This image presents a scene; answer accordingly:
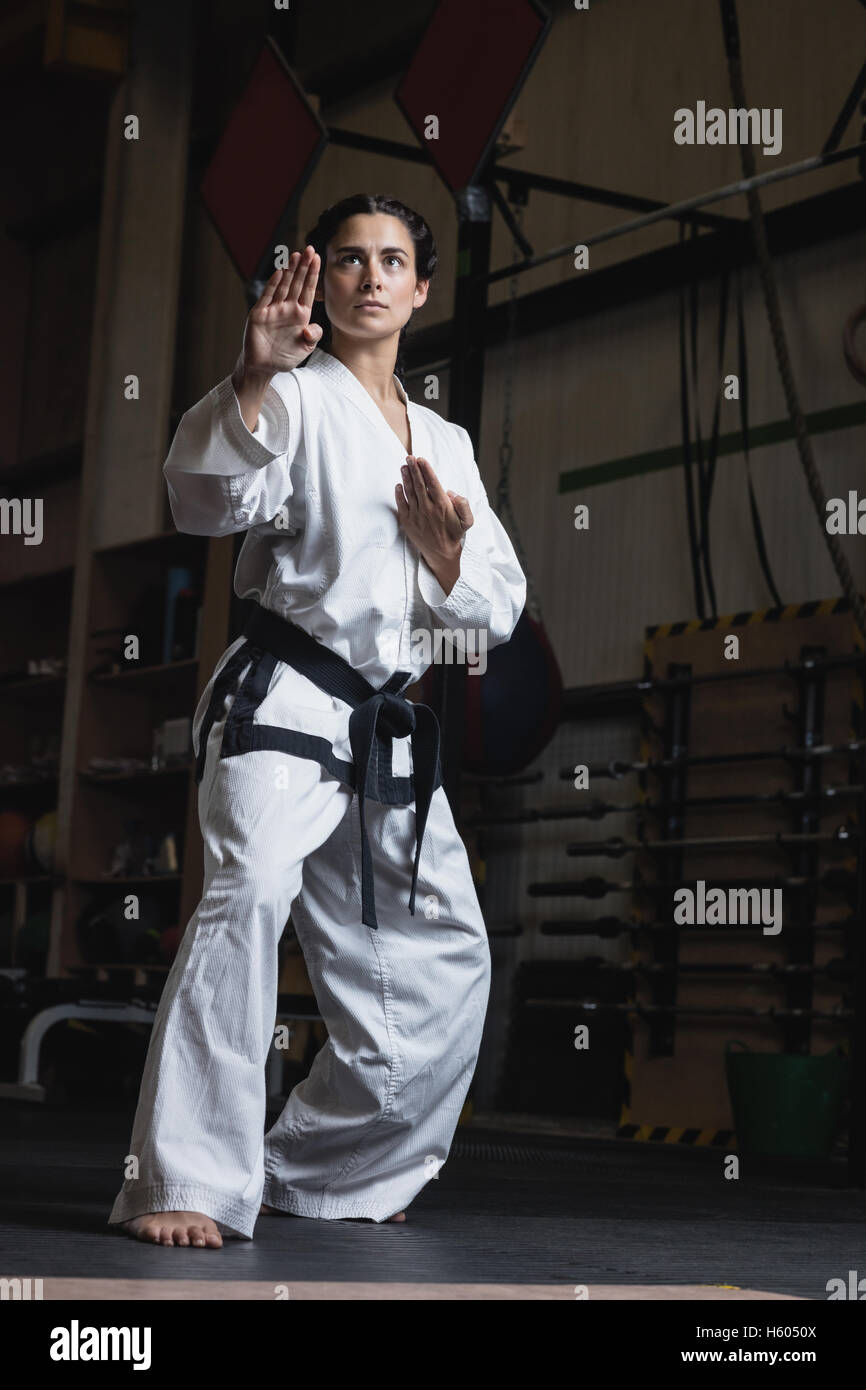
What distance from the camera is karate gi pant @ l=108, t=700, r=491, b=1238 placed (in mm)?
1994

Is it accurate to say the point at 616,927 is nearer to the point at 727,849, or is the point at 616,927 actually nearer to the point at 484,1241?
the point at 727,849

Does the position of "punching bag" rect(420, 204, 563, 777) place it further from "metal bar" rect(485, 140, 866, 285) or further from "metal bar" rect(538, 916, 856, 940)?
"metal bar" rect(485, 140, 866, 285)

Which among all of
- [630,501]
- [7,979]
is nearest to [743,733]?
[630,501]

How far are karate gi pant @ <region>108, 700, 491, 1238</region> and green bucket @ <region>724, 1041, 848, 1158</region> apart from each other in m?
2.45

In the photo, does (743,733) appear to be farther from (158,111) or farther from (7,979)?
(158,111)

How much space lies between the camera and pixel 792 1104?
4539mm

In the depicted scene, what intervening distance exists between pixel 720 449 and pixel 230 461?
405 centimetres

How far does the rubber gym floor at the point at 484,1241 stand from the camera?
4.91 feet

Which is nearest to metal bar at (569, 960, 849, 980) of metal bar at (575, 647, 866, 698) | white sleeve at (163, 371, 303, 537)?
metal bar at (575, 647, 866, 698)

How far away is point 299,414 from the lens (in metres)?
2.20

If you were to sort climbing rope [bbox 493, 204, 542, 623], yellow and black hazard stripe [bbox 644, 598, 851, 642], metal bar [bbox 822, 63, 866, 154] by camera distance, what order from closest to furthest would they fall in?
metal bar [bbox 822, 63, 866, 154]
yellow and black hazard stripe [bbox 644, 598, 851, 642]
climbing rope [bbox 493, 204, 542, 623]

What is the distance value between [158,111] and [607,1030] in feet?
16.9

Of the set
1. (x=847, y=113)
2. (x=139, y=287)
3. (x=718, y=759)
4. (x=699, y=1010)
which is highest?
(x=139, y=287)

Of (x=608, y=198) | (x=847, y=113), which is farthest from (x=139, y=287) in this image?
(x=847, y=113)
